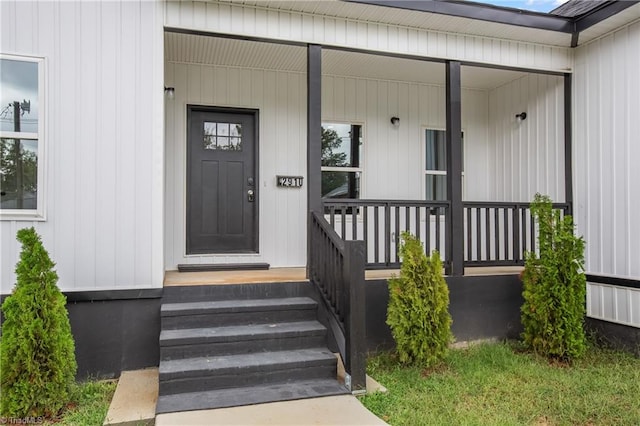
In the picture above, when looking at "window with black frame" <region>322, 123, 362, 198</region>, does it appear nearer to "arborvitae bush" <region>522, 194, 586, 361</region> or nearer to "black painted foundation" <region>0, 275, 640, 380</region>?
"black painted foundation" <region>0, 275, 640, 380</region>

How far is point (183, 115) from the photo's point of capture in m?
5.36

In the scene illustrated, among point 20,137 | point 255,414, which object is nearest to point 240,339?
point 255,414

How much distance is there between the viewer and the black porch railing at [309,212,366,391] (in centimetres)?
335

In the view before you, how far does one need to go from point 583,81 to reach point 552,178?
1153 mm

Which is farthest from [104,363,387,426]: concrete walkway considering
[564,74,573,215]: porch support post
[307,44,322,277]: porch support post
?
[564,74,573,215]: porch support post

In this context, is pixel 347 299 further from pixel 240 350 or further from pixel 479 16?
pixel 479 16

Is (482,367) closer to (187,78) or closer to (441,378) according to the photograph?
(441,378)

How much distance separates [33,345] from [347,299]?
2.14 m

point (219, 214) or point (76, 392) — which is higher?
point (219, 214)

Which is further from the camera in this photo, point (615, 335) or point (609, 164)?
point (609, 164)

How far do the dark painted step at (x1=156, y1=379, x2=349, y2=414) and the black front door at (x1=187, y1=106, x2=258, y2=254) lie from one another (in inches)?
97.8

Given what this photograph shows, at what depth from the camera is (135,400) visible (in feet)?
10.5

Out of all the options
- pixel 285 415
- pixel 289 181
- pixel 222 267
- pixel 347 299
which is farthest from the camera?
pixel 289 181

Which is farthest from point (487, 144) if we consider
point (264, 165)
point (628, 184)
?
point (264, 165)
